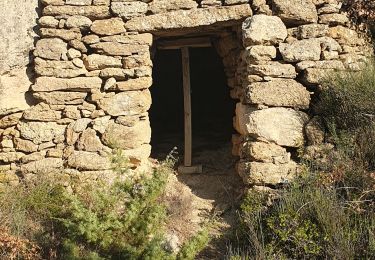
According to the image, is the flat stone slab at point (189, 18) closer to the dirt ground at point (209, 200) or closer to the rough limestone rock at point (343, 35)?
the rough limestone rock at point (343, 35)

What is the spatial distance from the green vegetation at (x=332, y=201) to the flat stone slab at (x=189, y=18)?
1.27 m

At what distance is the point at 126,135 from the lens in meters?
5.02

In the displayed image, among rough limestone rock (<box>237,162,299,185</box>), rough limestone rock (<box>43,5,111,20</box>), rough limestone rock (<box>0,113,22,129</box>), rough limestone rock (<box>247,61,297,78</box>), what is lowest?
rough limestone rock (<box>237,162,299,185</box>)

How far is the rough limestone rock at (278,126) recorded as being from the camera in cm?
476

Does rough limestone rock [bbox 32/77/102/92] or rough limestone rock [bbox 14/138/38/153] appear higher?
rough limestone rock [bbox 32/77/102/92]

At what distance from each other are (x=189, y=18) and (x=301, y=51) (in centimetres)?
132

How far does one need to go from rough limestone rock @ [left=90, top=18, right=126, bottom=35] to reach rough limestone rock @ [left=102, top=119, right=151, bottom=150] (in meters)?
1.06

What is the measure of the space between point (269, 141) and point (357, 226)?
1.28m

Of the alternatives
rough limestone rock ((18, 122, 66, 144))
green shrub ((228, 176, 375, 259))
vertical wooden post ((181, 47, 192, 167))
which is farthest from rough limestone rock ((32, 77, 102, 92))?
green shrub ((228, 176, 375, 259))

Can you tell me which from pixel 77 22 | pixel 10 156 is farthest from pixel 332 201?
pixel 10 156

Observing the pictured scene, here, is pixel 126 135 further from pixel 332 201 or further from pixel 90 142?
pixel 332 201

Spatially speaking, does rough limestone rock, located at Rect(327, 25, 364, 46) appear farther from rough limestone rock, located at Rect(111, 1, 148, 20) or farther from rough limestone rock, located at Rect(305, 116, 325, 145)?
rough limestone rock, located at Rect(111, 1, 148, 20)

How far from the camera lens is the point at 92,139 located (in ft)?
16.3

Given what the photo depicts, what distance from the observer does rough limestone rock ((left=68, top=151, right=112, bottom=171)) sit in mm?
4938
